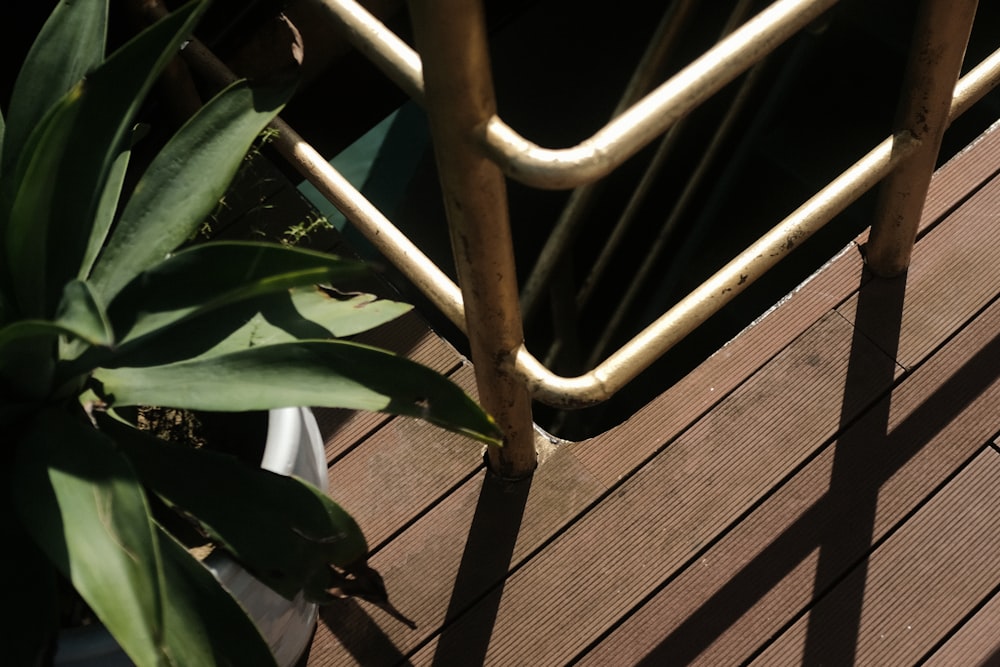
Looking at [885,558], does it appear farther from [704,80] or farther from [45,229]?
[45,229]

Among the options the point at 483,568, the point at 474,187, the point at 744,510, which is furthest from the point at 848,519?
the point at 474,187

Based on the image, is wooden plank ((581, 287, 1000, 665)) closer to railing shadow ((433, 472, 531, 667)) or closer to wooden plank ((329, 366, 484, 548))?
railing shadow ((433, 472, 531, 667))

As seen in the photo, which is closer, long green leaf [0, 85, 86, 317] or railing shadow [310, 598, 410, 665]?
long green leaf [0, 85, 86, 317]

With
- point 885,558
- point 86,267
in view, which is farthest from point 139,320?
point 885,558

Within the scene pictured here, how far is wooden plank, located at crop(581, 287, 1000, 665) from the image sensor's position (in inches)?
60.7

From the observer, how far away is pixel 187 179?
1.15 m

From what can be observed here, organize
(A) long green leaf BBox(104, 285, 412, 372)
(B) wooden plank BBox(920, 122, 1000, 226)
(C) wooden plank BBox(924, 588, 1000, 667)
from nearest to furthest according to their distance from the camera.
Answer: (A) long green leaf BBox(104, 285, 412, 372) < (C) wooden plank BBox(924, 588, 1000, 667) < (B) wooden plank BBox(920, 122, 1000, 226)

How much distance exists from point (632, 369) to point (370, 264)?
531 millimetres

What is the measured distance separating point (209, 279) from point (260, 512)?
23cm

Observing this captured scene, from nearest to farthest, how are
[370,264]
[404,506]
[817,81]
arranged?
[370,264] < [404,506] < [817,81]

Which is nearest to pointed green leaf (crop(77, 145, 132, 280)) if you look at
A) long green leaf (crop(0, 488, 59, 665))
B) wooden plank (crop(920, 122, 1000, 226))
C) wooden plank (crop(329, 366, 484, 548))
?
long green leaf (crop(0, 488, 59, 665))

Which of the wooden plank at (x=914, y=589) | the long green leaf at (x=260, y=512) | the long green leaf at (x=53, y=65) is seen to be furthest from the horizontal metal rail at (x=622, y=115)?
the wooden plank at (x=914, y=589)

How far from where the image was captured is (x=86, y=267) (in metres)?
1.12

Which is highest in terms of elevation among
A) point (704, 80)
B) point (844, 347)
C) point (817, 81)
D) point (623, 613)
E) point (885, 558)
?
point (817, 81)
